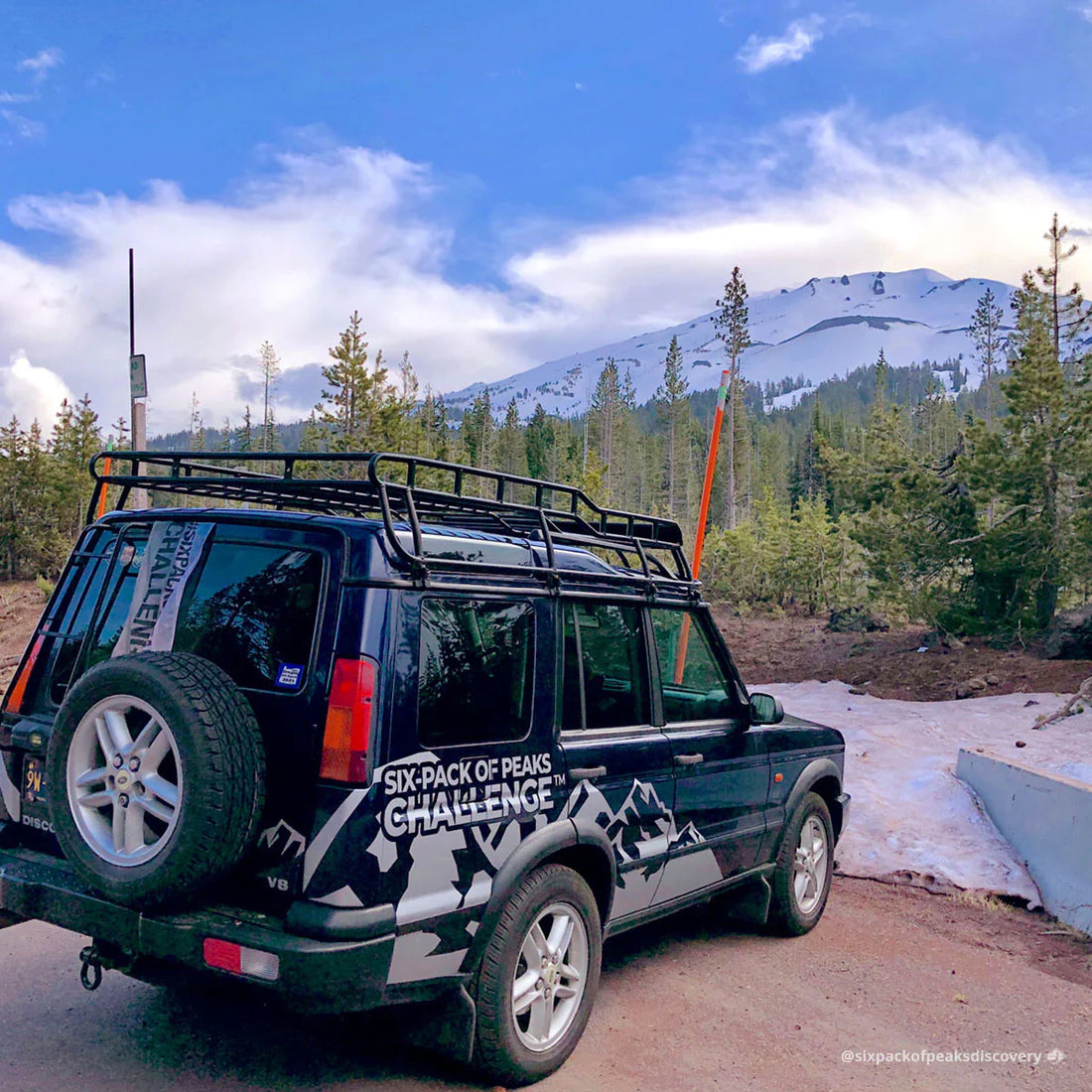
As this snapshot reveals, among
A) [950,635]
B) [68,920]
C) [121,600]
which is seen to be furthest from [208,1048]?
[950,635]

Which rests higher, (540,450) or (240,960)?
(540,450)

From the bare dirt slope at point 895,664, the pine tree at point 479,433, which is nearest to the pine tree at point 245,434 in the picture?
the pine tree at point 479,433

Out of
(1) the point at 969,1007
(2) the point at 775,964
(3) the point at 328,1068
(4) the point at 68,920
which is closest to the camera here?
(4) the point at 68,920

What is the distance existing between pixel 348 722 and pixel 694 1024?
237 centimetres

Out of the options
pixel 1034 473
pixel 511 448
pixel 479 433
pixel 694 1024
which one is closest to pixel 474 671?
pixel 694 1024

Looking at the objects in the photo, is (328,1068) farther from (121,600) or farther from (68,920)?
(121,600)

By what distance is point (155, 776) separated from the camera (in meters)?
3.19

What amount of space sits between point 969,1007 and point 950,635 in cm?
1212

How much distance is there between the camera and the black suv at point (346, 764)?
3133mm

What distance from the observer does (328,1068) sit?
3768 mm

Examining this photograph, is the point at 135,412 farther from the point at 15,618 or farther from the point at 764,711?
the point at 15,618

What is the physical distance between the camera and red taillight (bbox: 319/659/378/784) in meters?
3.17

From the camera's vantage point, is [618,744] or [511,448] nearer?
[618,744]

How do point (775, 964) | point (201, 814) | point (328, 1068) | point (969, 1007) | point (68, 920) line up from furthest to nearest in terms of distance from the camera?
point (775, 964)
point (969, 1007)
point (328, 1068)
point (68, 920)
point (201, 814)
